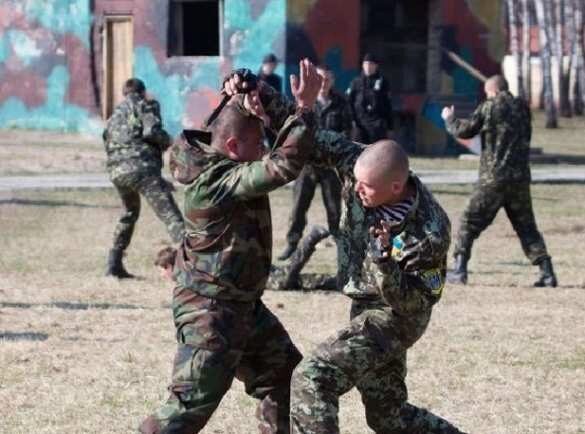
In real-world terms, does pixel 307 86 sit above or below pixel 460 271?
above

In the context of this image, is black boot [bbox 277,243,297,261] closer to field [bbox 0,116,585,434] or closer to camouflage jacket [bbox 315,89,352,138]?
field [bbox 0,116,585,434]

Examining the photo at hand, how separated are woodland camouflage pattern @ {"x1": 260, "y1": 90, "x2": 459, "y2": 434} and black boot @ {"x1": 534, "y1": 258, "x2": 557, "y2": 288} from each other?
6.82 m

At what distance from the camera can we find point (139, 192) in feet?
42.3

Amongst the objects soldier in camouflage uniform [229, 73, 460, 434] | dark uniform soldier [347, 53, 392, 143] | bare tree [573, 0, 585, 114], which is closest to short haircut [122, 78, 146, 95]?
soldier in camouflage uniform [229, 73, 460, 434]

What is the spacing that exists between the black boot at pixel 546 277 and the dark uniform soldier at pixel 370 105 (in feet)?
24.7

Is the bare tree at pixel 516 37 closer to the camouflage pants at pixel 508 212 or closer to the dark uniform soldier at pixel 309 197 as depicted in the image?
the dark uniform soldier at pixel 309 197

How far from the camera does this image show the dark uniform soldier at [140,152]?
41.7 ft

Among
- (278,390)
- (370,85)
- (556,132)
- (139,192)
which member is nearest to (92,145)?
(370,85)

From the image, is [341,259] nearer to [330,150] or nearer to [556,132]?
[330,150]

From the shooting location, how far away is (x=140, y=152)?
12742 millimetres

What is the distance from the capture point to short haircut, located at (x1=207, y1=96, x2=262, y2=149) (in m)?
6.11

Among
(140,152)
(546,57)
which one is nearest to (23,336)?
(140,152)

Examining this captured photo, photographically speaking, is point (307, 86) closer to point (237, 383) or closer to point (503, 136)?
point (237, 383)

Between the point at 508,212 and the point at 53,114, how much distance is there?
70.4ft
